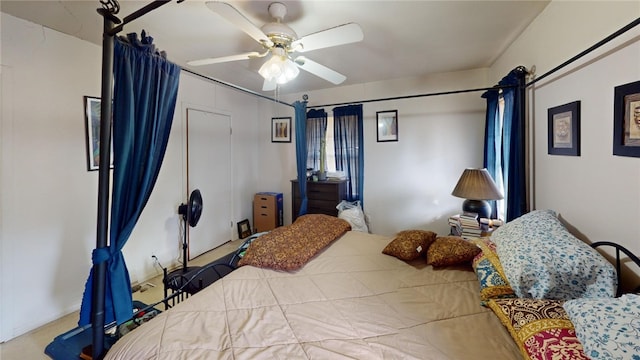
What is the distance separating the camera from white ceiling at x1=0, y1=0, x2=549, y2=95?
75.4 inches

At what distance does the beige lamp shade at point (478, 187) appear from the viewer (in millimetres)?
2469

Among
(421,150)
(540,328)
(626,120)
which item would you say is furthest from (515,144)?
(540,328)

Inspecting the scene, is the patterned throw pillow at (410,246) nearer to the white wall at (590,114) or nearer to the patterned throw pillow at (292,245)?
the patterned throw pillow at (292,245)

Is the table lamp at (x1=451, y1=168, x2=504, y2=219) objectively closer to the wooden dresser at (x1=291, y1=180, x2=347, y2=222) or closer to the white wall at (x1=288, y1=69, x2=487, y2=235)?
the white wall at (x1=288, y1=69, x2=487, y2=235)

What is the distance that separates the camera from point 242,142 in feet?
14.7

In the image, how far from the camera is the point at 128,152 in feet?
4.64

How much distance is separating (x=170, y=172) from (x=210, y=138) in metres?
0.80

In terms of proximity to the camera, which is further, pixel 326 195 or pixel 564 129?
pixel 326 195

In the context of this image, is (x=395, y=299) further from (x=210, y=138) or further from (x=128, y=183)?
(x=210, y=138)

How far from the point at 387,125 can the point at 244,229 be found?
2910mm

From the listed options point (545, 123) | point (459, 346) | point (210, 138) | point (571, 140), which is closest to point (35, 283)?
point (210, 138)

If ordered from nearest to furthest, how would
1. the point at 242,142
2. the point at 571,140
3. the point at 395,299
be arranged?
1. the point at 395,299
2. the point at 571,140
3. the point at 242,142

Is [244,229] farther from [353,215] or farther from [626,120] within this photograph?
[626,120]

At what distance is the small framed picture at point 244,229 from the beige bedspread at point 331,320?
2.71 m
